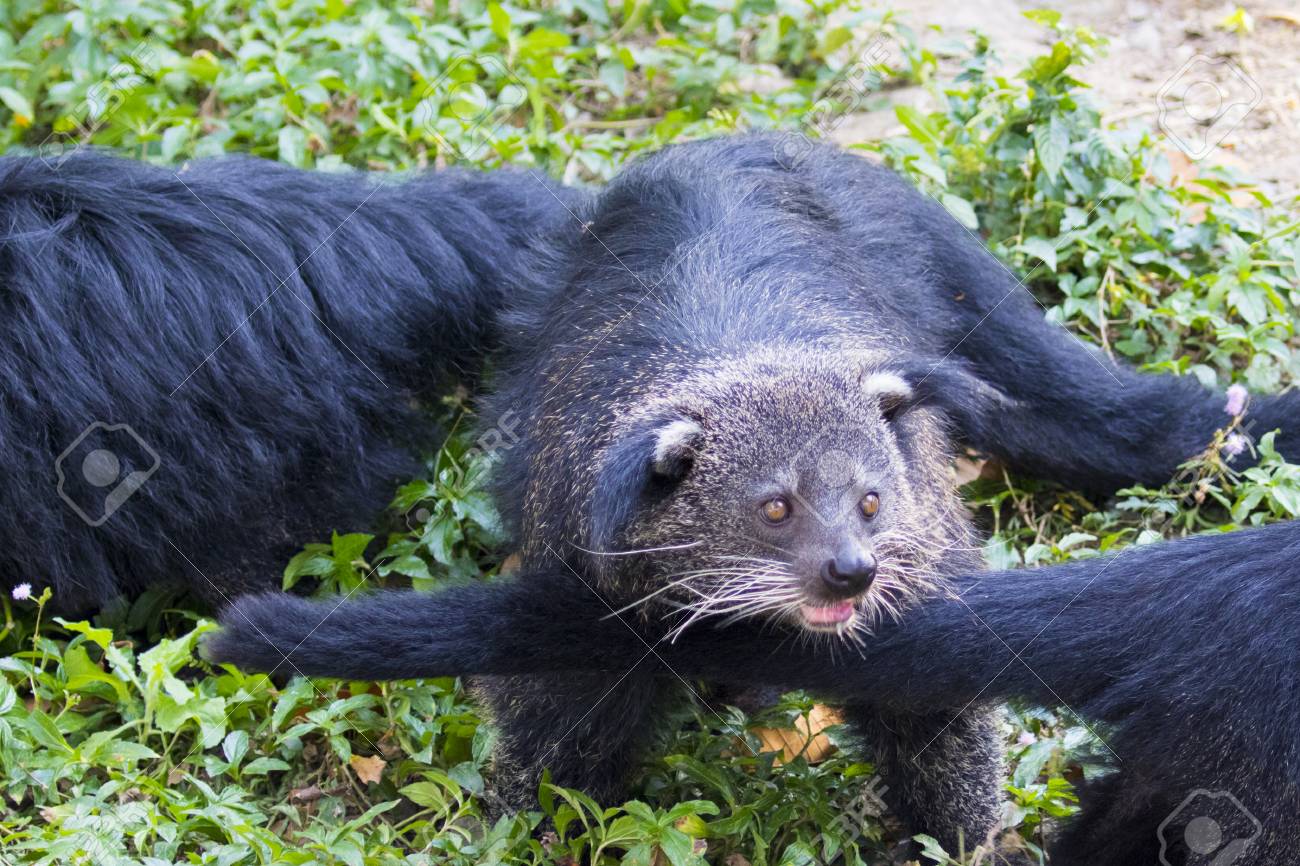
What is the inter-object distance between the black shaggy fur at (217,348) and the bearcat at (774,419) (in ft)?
1.27

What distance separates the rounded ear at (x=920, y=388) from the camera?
157 inches

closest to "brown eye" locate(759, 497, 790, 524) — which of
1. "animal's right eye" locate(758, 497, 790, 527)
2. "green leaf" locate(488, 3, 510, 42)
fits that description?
"animal's right eye" locate(758, 497, 790, 527)

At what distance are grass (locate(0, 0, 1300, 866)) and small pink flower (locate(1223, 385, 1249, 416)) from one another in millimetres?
137

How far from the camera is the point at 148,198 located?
499 cm

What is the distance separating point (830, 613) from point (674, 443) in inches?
21.8

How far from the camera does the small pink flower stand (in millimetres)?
5094

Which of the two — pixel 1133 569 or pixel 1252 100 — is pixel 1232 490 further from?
pixel 1252 100

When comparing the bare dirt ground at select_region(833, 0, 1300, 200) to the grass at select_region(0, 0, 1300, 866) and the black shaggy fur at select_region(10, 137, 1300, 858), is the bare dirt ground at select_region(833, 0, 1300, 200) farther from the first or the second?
the black shaggy fur at select_region(10, 137, 1300, 858)

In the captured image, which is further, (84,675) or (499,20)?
(499,20)

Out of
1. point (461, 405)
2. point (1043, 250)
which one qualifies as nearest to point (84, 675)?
point (461, 405)

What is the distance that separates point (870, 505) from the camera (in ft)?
12.7

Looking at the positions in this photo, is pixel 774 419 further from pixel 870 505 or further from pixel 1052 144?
pixel 1052 144

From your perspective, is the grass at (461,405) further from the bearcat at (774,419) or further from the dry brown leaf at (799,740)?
the bearcat at (774,419)

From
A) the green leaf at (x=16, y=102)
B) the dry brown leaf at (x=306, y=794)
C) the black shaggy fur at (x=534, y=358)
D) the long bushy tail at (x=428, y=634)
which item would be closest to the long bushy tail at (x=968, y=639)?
the long bushy tail at (x=428, y=634)
